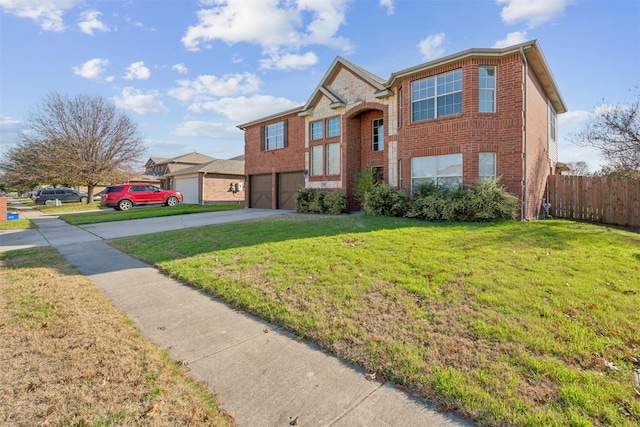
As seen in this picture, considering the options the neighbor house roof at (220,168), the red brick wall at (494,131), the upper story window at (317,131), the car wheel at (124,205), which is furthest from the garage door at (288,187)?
the car wheel at (124,205)

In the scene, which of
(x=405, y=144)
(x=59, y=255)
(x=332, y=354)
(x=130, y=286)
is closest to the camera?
(x=332, y=354)

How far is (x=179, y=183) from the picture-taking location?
107ft

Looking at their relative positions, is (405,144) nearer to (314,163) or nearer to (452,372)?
(314,163)

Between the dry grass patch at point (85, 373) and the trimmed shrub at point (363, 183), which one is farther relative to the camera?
the trimmed shrub at point (363, 183)

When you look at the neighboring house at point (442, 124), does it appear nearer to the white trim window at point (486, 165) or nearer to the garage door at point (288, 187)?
the white trim window at point (486, 165)

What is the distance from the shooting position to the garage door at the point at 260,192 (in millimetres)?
21578

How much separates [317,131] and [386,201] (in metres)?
7.03

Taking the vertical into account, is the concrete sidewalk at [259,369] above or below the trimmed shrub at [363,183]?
below

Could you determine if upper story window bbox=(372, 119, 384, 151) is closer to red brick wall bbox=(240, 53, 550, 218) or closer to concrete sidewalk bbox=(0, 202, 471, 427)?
red brick wall bbox=(240, 53, 550, 218)

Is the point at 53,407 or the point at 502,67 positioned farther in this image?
the point at 502,67

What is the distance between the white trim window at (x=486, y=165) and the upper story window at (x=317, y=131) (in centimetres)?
857

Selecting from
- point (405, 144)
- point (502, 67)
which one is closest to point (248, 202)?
point (405, 144)

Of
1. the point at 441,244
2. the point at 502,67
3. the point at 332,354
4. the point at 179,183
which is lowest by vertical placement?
the point at 332,354

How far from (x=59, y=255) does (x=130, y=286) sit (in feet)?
13.9
